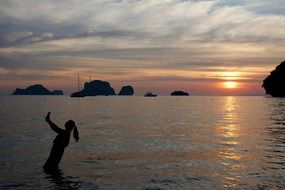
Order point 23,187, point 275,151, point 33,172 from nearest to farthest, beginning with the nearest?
point 23,187 → point 33,172 → point 275,151

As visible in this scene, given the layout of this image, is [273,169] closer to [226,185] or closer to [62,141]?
[226,185]

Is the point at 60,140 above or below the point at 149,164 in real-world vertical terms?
above

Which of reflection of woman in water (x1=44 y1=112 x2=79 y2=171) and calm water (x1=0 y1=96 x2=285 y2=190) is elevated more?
reflection of woman in water (x1=44 y1=112 x2=79 y2=171)

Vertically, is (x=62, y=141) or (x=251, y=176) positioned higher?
(x=62, y=141)

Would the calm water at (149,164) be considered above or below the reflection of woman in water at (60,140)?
below

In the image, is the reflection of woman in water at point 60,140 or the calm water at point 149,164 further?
the reflection of woman in water at point 60,140

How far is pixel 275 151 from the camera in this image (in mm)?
28594

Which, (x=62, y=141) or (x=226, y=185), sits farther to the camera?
(x=62, y=141)

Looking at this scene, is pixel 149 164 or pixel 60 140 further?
pixel 149 164

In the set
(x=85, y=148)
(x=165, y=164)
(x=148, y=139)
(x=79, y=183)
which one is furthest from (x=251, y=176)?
(x=148, y=139)

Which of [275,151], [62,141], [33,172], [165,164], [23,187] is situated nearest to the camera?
[23,187]

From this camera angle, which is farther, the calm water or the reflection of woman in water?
the reflection of woman in water

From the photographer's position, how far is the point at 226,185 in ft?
57.7

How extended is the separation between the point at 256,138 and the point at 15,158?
2479 centimetres
